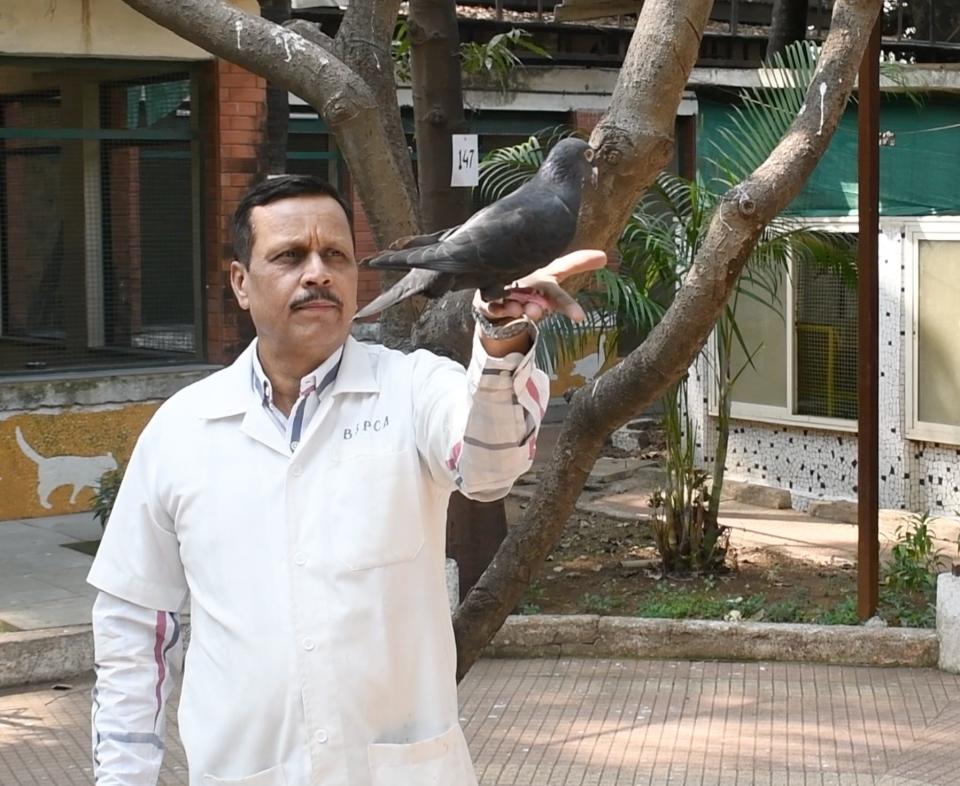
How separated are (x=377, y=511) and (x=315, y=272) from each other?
423 millimetres

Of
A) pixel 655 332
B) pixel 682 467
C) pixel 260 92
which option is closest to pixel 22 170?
pixel 260 92

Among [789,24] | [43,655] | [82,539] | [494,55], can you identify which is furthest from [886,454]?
[43,655]

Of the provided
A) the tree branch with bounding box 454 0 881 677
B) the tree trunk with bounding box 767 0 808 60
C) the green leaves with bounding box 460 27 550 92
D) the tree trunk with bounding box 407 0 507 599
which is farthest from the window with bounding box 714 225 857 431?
the tree branch with bounding box 454 0 881 677

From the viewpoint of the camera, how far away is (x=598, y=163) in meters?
3.35

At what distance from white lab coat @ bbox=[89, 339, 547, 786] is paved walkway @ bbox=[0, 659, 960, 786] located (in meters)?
3.48

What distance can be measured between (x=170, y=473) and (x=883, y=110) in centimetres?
985

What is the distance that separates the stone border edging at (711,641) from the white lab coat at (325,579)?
5.00 metres

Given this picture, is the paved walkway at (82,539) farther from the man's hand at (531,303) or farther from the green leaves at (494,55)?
the man's hand at (531,303)

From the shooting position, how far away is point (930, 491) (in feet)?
34.7

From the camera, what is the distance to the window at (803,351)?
36.3ft

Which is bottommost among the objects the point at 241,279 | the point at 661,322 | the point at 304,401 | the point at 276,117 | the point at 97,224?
the point at 304,401

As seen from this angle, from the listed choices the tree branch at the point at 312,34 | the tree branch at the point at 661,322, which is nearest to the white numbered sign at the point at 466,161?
the tree branch at the point at 312,34

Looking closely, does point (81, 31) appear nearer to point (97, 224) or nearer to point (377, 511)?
point (97, 224)

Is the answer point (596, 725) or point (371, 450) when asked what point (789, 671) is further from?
point (371, 450)
